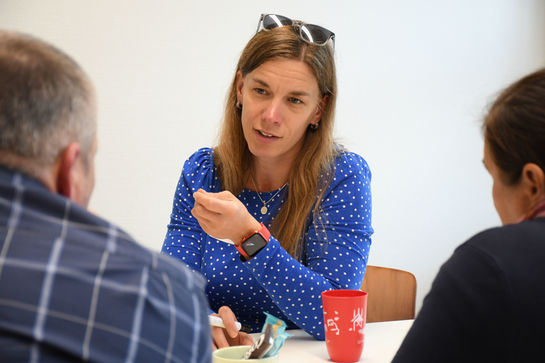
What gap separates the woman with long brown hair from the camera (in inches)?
65.1

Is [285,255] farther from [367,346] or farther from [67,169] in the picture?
[67,169]

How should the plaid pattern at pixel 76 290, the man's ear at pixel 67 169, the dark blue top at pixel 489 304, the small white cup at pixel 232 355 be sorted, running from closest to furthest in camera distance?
the plaid pattern at pixel 76 290
the man's ear at pixel 67 169
the dark blue top at pixel 489 304
the small white cup at pixel 232 355

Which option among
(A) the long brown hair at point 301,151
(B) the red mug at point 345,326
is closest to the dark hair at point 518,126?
(B) the red mug at point 345,326

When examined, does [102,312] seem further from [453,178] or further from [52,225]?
[453,178]

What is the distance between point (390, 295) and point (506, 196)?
1106 mm

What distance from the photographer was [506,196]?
0.98 m

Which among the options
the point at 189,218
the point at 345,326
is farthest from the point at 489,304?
the point at 189,218

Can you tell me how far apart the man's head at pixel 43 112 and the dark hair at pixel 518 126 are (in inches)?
24.4

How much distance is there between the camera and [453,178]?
3840mm

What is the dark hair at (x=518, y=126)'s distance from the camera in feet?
2.92

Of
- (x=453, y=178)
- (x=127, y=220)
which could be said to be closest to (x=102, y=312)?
(x=127, y=220)

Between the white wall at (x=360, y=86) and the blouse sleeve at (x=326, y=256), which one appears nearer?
the blouse sleeve at (x=326, y=256)

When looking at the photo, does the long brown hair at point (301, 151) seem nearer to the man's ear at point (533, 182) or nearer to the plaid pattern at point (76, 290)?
the man's ear at point (533, 182)

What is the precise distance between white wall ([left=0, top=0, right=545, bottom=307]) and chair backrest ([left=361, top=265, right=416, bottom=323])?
4.01ft
